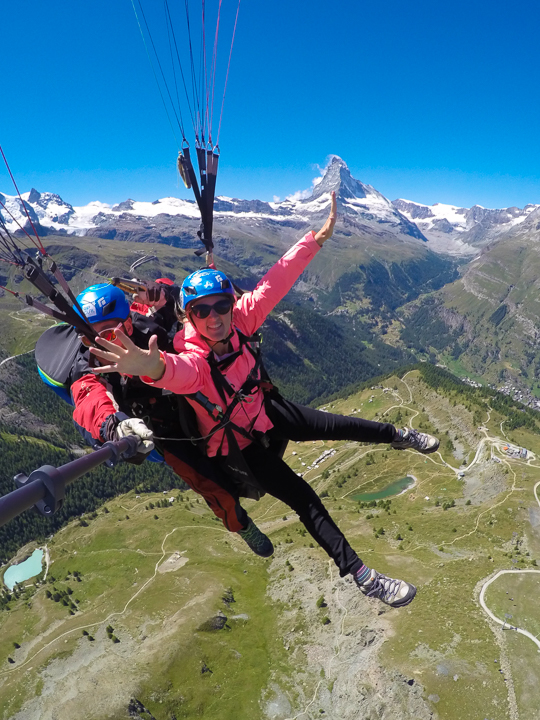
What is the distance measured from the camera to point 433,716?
46.0 metres

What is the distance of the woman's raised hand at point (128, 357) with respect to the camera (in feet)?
22.5

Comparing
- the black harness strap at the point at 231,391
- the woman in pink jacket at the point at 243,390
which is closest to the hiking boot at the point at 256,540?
the woman in pink jacket at the point at 243,390

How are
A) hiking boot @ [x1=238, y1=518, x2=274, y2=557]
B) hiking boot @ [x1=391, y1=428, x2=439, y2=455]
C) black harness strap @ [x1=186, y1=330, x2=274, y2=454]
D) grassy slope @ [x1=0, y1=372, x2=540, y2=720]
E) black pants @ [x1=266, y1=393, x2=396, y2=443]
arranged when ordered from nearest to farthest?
black harness strap @ [x1=186, y1=330, x2=274, y2=454]
black pants @ [x1=266, y1=393, x2=396, y2=443]
hiking boot @ [x1=238, y1=518, x2=274, y2=557]
hiking boot @ [x1=391, y1=428, x2=439, y2=455]
grassy slope @ [x1=0, y1=372, x2=540, y2=720]

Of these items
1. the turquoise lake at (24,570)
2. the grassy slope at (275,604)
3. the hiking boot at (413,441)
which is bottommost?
the turquoise lake at (24,570)

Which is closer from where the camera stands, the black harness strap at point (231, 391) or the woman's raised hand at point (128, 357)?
the woman's raised hand at point (128, 357)

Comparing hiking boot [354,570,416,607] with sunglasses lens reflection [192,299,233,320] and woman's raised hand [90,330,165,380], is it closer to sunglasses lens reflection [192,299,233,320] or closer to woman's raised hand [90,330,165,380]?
sunglasses lens reflection [192,299,233,320]

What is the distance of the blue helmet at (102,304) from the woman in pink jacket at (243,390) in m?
2.16

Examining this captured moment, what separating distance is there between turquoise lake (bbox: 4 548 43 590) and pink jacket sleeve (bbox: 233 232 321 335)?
523 feet

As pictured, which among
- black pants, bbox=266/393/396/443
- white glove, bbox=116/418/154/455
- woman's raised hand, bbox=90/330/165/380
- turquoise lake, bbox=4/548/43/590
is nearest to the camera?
woman's raised hand, bbox=90/330/165/380

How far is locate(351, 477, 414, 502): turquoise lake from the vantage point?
121 m

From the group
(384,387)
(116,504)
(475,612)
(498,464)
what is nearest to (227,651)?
(475,612)

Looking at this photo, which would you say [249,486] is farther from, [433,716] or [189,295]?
[433,716]

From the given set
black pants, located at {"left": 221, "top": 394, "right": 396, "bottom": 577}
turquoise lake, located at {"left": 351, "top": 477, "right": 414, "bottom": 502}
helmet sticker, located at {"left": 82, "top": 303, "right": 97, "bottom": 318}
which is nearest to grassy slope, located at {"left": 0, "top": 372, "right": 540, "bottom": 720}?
turquoise lake, located at {"left": 351, "top": 477, "right": 414, "bottom": 502}

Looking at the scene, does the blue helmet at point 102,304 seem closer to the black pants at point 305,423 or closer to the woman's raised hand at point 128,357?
the woman's raised hand at point 128,357
